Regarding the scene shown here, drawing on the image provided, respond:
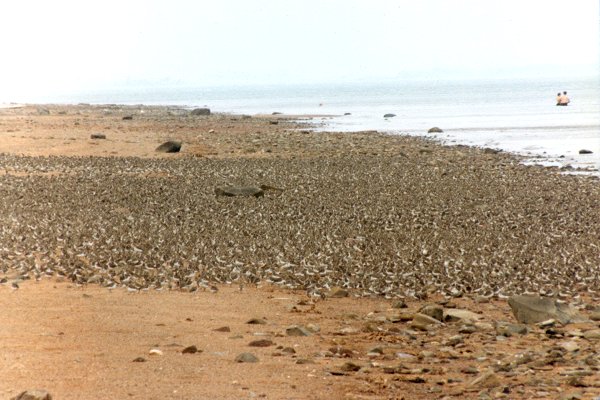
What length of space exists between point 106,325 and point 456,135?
51.1 metres

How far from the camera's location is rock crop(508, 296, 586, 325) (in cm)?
1294

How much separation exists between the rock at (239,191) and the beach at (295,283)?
190mm

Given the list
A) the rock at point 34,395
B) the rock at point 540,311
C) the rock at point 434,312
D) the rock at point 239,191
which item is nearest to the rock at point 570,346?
the rock at point 540,311

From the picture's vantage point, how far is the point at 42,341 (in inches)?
435

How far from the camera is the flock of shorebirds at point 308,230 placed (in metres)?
15.7

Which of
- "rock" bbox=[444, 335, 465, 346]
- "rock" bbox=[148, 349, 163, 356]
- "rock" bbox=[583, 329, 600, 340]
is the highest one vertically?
"rock" bbox=[148, 349, 163, 356]

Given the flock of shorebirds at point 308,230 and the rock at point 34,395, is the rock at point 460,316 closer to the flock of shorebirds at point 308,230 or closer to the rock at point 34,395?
the flock of shorebirds at point 308,230

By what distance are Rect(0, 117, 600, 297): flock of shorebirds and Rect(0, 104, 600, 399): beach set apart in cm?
7

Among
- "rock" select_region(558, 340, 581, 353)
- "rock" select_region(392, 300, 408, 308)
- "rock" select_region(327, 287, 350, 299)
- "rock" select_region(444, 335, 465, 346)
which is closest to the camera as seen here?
"rock" select_region(558, 340, 581, 353)

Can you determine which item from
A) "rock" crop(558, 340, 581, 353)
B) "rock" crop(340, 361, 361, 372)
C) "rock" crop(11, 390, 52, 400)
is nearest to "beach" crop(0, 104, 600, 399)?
"rock" crop(340, 361, 361, 372)

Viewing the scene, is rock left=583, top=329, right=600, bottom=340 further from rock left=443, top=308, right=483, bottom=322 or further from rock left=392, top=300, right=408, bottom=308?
rock left=392, top=300, right=408, bottom=308

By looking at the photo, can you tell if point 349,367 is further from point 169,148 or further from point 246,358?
point 169,148

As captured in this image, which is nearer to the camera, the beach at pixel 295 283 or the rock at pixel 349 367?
the beach at pixel 295 283

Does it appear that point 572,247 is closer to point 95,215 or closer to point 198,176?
point 95,215
